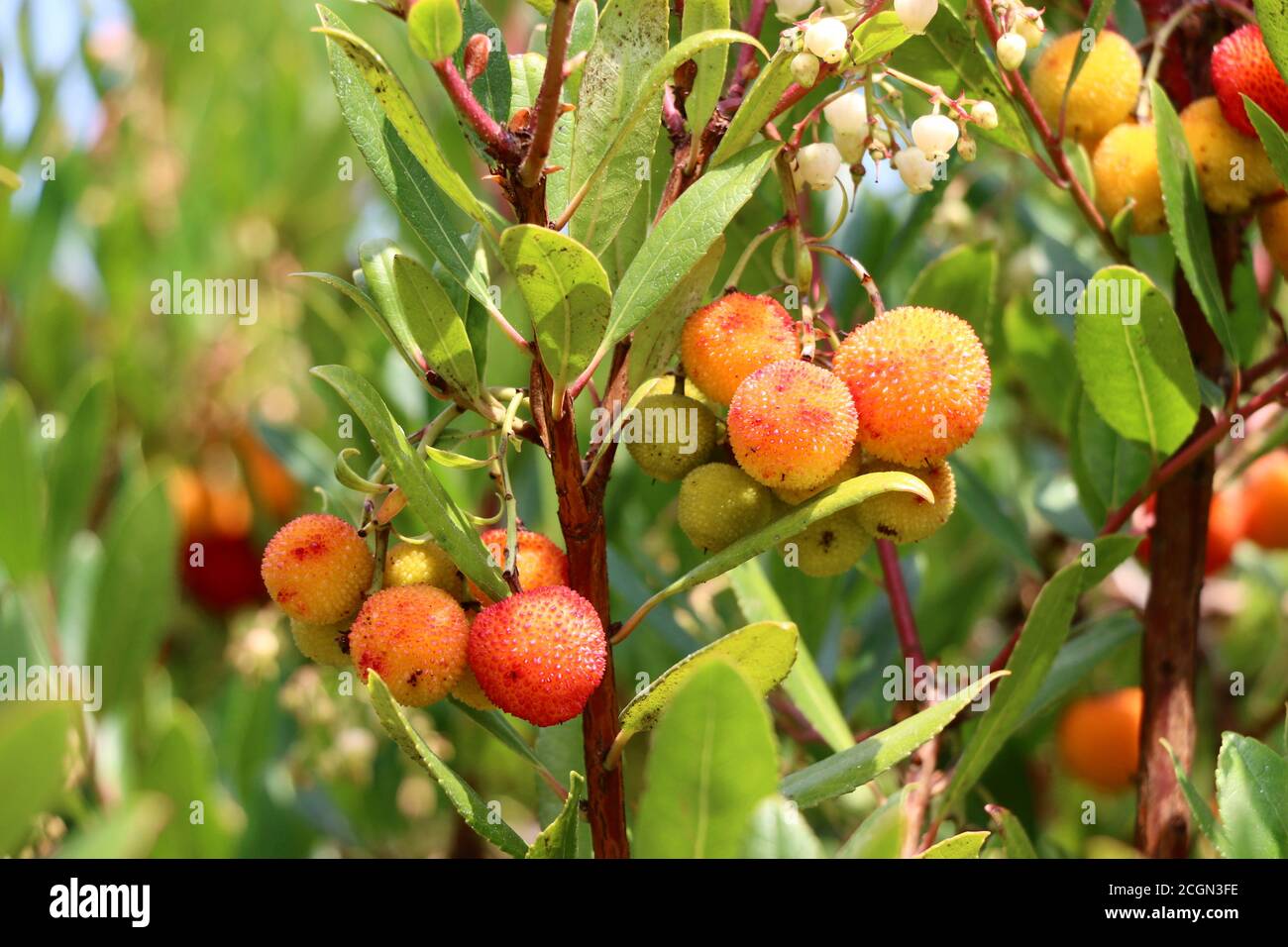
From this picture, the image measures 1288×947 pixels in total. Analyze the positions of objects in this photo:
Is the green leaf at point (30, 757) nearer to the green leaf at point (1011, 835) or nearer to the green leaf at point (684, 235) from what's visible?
the green leaf at point (684, 235)

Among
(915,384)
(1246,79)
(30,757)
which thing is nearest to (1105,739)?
(1246,79)

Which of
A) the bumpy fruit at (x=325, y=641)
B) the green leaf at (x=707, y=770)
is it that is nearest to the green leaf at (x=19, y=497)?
the bumpy fruit at (x=325, y=641)

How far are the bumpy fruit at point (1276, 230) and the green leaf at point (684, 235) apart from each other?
567 millimetres

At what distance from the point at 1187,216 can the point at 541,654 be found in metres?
0.75

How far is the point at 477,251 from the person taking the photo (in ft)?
3.66

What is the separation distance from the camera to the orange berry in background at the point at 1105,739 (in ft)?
6.08

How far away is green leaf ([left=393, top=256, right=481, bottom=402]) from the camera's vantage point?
3.26 feet

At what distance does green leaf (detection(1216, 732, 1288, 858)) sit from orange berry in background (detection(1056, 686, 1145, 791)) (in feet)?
2.51

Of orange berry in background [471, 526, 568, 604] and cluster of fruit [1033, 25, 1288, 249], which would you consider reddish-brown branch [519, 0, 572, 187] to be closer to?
orange berry in background [471, 526, 568, 604]

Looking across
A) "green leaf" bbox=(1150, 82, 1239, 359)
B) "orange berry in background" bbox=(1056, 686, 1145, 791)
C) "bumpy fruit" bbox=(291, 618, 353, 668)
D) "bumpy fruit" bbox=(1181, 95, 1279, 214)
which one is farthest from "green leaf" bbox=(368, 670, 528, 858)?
"orange berry in background" bbox=(1056, 686, 1145, 791)

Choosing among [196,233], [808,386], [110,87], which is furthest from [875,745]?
[110,87]
